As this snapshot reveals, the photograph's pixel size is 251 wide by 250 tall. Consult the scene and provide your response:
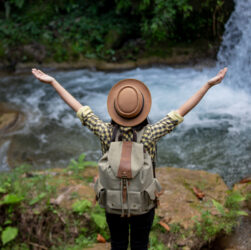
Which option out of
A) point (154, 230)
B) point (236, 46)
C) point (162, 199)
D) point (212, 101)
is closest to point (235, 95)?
point (212, 101)

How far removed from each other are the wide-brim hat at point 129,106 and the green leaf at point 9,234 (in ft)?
8.82

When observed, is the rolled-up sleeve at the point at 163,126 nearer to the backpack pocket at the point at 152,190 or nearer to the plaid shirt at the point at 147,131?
the plaid shirt at the point at 147,131

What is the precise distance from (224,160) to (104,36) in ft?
26.1

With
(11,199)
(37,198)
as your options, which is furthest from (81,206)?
(11,199)

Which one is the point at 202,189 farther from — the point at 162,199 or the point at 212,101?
the point at 212,101

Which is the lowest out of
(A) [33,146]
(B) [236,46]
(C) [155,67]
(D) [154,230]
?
(A) [33,146]

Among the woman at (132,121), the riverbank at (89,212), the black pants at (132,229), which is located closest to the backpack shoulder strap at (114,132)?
the woman at (132,121)

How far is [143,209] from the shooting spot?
2.24 metres

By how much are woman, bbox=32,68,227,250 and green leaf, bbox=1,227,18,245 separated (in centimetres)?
198

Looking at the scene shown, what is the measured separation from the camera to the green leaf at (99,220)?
364cm

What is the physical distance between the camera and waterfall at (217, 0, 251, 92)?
29.9 ft

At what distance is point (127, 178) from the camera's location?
2.16m

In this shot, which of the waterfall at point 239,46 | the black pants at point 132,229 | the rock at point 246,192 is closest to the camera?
the black pants at point 132,229

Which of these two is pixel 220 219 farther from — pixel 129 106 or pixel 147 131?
pixel 129 106
